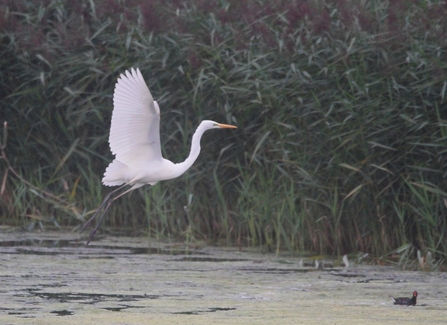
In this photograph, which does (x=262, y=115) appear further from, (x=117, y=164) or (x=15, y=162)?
(x=15, y=162)

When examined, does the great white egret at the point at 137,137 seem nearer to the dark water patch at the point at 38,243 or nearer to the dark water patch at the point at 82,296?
the dark water patch at the point at 38,243

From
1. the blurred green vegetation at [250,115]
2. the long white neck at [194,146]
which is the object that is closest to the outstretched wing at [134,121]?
the long white neck at [194,146]

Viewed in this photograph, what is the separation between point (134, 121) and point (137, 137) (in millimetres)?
171

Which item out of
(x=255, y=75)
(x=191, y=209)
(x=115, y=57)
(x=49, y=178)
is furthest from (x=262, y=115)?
(x=49, y=178)

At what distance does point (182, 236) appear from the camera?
7.35 m

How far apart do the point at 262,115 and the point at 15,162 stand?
221cm

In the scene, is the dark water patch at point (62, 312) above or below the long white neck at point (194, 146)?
below

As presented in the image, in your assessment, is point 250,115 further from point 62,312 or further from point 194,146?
point 62,312

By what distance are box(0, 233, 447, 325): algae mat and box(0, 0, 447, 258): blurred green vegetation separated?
0.40 metres

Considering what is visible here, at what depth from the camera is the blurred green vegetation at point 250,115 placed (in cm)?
651

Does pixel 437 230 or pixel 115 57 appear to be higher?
pixel 115 57

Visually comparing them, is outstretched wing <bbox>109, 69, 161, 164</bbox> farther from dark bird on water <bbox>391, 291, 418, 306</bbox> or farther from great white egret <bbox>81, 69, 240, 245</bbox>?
dark bird on water <bbox>391, 291, 418, 306</bbox>

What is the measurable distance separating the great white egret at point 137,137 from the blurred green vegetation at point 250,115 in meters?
0.78

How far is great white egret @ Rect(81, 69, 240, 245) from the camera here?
5980 millimetres
